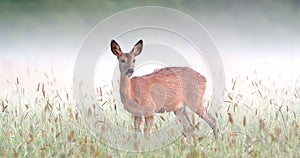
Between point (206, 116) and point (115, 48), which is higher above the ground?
point (115, 48)

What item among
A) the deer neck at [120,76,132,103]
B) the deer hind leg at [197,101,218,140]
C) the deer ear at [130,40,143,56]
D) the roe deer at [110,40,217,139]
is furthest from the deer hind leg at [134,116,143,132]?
the deer hind leg at [197,101,218,140]

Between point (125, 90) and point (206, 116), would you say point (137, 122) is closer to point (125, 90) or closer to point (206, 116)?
point (125, 90)

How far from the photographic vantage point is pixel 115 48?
668 centimetres

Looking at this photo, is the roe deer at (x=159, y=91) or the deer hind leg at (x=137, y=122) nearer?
the roe deer at (x=159, y=91)

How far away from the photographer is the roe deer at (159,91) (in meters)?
6.82

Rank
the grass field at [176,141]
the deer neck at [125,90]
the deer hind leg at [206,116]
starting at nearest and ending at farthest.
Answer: the grass field at [176,141]
the deer neck at [125,90]
the deer hind leg at [206,116]

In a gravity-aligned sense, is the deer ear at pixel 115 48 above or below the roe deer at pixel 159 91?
above

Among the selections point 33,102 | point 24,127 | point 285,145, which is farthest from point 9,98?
point 285,145

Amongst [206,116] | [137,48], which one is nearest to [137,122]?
[137,48]

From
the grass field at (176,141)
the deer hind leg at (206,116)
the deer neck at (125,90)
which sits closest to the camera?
the grass field at (176,141)

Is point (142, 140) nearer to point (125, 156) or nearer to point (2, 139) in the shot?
point (125, 156)

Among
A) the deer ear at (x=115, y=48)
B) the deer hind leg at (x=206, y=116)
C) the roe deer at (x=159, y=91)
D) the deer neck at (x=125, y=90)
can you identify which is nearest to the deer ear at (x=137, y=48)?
the roe deer at (x=159, y=91)

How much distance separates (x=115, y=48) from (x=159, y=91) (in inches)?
38.3

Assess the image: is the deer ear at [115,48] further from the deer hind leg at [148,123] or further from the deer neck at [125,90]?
the deer hind leg at [148,123]
